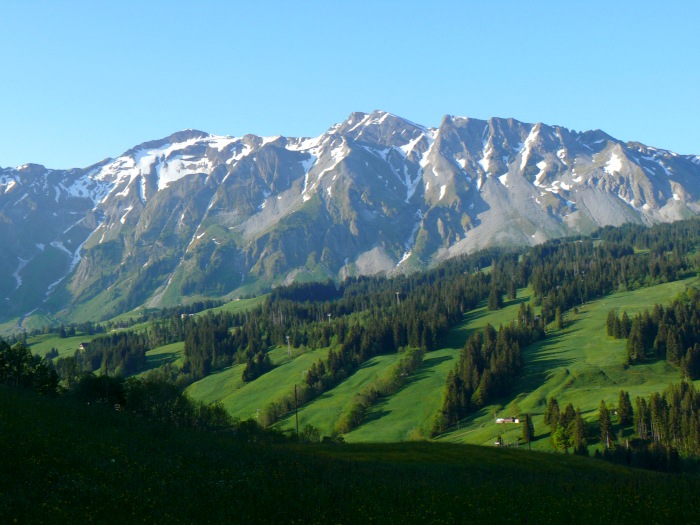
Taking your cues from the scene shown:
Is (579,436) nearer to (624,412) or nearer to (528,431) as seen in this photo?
(528,431)

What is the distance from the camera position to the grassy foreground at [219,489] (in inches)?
1219

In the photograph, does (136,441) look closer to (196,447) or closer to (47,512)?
(196,447)

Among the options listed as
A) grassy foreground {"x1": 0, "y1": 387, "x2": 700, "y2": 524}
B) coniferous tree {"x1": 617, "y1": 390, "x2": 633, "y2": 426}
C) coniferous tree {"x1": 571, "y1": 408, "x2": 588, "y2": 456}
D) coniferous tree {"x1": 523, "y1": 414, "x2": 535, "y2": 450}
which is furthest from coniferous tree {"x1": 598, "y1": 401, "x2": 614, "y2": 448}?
grassy foreground {"x1": 0, "y1": 387, "x2": 700, "y2": 524}

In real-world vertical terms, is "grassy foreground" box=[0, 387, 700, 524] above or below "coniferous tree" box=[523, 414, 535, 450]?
above

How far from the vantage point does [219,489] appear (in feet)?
124

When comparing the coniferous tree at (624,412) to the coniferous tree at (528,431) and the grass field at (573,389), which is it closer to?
the grass field at (573,389)

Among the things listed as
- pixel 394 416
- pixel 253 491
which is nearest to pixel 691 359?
pixel 394 416

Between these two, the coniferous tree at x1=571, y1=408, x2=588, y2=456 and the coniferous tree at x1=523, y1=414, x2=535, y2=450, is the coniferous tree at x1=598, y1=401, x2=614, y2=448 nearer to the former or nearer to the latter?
the coniferous tree at x1=571, y1=408, x2=588, y2=456

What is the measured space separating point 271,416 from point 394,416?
39911 mm

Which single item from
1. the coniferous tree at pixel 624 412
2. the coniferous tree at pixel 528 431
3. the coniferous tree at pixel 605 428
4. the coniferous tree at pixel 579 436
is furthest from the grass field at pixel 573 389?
the coniferous tree at pixel 579 436

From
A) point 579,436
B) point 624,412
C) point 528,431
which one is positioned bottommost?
point 528,431

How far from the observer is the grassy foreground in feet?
102

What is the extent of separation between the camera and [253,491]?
37906 millimetres

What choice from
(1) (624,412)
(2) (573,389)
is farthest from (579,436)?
(2) (573,389)
